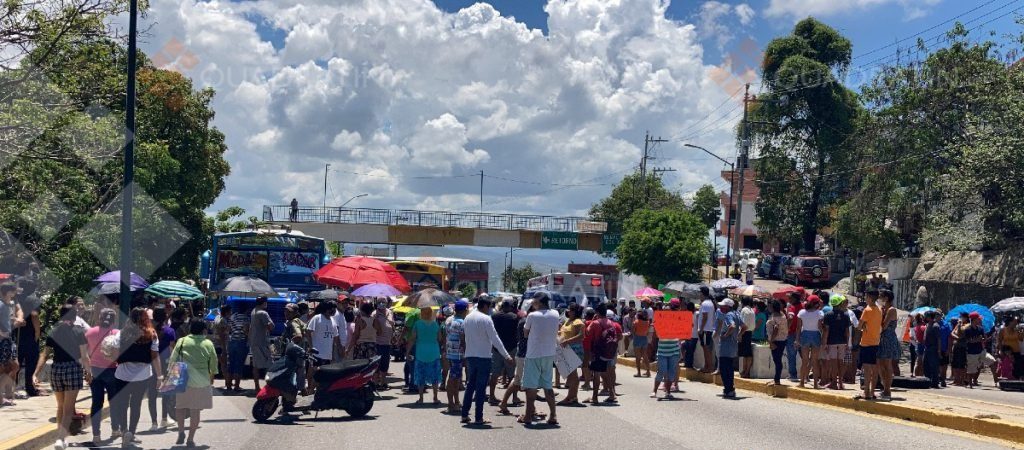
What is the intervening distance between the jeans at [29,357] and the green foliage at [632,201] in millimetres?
59918

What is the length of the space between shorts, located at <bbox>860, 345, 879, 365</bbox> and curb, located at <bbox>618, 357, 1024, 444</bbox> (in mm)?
647

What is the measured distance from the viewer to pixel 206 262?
1323 inches

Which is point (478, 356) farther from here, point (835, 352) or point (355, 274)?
point (355, 274)

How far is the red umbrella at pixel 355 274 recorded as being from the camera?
24594 mm

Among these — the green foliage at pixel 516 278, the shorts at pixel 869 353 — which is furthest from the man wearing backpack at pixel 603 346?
the green foliage at pixel 516 278

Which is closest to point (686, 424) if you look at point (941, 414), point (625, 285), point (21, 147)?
point (941, 414)

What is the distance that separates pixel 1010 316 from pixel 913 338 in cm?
206

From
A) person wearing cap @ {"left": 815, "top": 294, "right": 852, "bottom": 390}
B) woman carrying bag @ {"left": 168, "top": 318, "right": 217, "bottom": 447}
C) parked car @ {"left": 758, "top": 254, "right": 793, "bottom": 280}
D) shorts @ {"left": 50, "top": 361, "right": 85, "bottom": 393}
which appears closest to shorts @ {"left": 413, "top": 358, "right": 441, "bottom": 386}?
woman carrying bag @ {"left": 168, "top": 318, "right": 217, "bottom": 447}

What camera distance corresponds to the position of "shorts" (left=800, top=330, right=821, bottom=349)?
16625 mm

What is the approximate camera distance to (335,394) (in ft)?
45.0

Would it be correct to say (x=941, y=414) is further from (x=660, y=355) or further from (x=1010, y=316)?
(x=1010, y=316)

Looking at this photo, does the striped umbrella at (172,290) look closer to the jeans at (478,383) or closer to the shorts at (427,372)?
the shorts at (427,372)

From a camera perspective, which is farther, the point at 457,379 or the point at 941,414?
the point at 457,379

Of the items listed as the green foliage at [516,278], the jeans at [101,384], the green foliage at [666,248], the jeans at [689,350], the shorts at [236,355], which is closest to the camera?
the jeans at [101,384]
